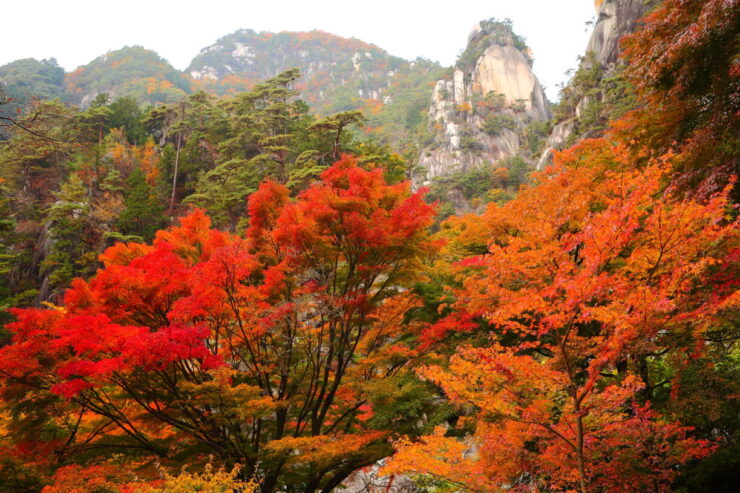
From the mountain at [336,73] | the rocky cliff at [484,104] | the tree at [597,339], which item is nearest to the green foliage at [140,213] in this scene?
the tree at [597,339]

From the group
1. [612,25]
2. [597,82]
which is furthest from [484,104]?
[597,82]

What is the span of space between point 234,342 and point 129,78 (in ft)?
292

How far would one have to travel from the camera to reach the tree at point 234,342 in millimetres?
7586

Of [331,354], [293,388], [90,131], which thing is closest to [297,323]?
[331,354]

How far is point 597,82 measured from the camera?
117ft

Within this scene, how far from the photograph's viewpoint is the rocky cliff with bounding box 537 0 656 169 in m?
30.6

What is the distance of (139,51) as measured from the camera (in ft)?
292

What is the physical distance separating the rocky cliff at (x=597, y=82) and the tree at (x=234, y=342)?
88.1 feet

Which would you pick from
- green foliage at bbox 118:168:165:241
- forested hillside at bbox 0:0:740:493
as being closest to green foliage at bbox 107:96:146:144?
green foliage at bbox 118:168:165:241

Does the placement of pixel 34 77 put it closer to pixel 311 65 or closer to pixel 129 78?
pixel 129 78

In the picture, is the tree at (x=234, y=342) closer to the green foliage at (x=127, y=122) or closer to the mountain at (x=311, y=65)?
the green foliage at (x=127, y=122)

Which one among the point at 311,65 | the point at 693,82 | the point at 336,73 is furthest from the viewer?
the point at 311,65

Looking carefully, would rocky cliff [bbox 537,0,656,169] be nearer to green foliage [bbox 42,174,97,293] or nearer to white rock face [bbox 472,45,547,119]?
white rock face [bbox 472,45,547,119]

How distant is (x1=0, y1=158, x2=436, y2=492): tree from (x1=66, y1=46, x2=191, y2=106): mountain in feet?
228
